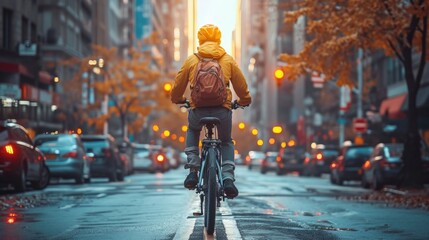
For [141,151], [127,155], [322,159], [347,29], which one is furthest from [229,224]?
[141,151]

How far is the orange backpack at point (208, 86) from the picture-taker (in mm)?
11383

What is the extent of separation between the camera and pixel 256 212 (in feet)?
51.4

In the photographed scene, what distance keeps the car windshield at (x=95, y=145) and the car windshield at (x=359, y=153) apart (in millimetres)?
8455

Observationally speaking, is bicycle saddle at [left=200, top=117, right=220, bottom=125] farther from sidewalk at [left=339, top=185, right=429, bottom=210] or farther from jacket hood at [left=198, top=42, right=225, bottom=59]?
sidewalk at [left=339, top=185, right=429, bottom=210]

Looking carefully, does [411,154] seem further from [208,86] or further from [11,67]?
[11,67]

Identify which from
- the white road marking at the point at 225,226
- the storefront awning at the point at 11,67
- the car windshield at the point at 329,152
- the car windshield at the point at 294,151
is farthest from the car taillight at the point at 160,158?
the white road marking at the point at 225,226

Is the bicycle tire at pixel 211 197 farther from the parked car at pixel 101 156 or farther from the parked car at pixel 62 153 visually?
the parked car at pixel 101 156

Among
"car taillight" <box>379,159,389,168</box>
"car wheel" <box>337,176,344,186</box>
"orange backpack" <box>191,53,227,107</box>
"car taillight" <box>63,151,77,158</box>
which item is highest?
"orange backpack" <box>191,53,227,107</box>

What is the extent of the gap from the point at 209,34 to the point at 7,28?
42593mm

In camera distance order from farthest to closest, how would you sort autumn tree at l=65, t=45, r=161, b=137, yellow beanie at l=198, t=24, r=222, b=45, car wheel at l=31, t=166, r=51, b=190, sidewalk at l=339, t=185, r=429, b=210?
autumn tree at l=65, t=45, r=161, b=137 < car wheel at l=31, t=166, r=51, b=190 < sidewalk at l=339, t=185, r=429, b=210 < yellow beanie at l=198, t=24, r=222, b=45

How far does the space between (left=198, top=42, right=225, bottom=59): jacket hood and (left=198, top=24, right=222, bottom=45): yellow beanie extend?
0.15 meters

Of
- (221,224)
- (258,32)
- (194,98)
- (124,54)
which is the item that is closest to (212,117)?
(194,98)

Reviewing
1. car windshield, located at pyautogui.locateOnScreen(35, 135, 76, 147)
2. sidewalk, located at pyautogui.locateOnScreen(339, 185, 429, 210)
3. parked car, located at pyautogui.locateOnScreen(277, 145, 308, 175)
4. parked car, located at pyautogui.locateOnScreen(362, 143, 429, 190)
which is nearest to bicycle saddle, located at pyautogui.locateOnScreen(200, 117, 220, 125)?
sidewalk, located at pyautogui.locateOnScreen(339, 185, 429, 210)

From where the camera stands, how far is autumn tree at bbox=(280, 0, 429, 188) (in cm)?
2752
